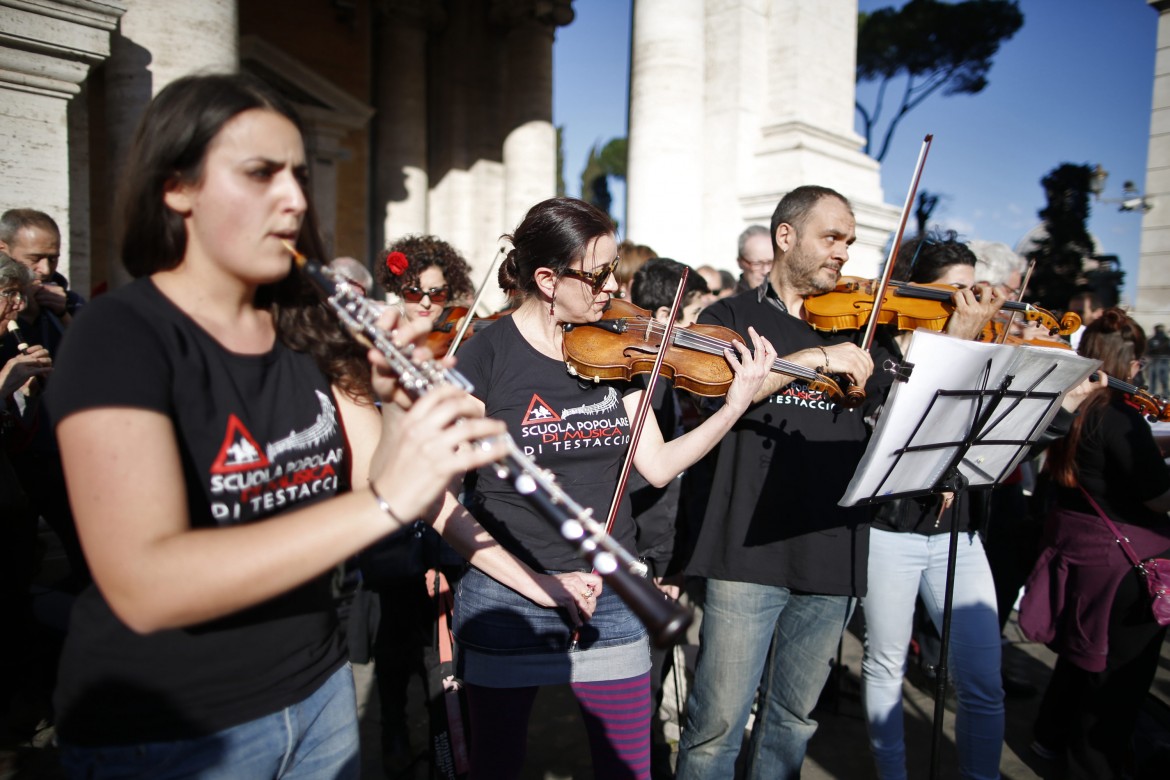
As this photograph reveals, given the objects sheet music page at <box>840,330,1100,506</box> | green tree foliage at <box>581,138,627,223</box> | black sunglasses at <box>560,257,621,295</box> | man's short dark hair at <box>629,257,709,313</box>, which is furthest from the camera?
green tree foliage at <box>581,138,627,223</box>

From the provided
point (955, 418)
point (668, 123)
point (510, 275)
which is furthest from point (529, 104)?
point (955, 418)

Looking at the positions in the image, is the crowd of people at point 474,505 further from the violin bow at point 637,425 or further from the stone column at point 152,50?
the stone column at point 152,50

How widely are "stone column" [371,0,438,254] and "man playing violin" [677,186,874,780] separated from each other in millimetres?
11454

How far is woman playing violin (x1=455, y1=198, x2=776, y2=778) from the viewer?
2160 millimetres

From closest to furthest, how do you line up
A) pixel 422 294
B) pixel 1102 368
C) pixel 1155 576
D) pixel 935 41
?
1. pixel 1155 576
2. pixel 1102 368
3. pixel 422 294
4. pixel 935 41

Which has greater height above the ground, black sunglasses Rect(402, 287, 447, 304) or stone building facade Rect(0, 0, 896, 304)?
stone building facade Rect(0, 0, 896, 304)

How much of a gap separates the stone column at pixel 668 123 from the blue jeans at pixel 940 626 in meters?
5.43

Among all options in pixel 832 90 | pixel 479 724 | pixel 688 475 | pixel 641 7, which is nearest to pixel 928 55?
pixel 832 90

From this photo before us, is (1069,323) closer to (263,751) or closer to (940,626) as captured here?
(940,626)

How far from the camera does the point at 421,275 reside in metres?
4.52

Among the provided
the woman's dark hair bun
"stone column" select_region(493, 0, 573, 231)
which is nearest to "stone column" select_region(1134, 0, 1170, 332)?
"stone column" select_region(493, 0, 573, 231)

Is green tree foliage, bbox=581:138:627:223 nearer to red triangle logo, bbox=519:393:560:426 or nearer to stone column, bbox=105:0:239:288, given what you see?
stone column, bbox=105:0:239:288

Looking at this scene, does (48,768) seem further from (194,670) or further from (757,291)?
(757,291)

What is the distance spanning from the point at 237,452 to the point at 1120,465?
3.68 metres
